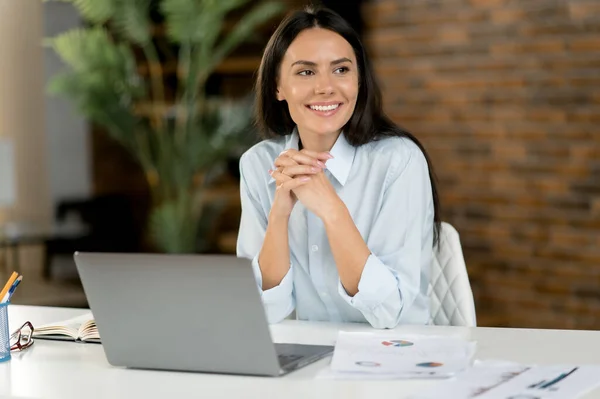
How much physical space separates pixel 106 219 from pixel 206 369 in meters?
5.00

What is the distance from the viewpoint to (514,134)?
4723mm

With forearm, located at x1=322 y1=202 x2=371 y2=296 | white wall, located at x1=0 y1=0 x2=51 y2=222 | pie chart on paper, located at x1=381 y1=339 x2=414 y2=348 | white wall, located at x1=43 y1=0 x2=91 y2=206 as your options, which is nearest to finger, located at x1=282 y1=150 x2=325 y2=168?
forearm, located at x1=322 y1=202 x2=371 y2=296

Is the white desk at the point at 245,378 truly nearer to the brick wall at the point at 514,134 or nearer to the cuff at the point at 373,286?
the cuff at the point at 373,286

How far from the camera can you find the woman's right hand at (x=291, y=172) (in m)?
2.08

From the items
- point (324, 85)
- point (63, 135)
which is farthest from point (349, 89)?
point (63, 135)

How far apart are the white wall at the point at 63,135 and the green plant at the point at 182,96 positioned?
0.70 ft

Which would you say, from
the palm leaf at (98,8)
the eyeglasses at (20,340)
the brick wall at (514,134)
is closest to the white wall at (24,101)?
the palm leaf at (98,8)

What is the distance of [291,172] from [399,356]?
55 centimetres

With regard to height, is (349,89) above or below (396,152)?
above

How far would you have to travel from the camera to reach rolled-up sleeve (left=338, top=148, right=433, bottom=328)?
2018 millimetres

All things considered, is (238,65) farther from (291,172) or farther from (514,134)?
(291,172)

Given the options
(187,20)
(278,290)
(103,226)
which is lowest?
(103,226)

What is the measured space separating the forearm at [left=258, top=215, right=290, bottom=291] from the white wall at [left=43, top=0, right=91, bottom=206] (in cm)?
427

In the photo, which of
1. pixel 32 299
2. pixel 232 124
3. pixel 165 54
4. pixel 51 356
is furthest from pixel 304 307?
pixel 165 54
